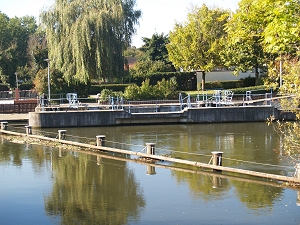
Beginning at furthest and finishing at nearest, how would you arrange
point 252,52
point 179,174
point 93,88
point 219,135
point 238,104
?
point 93,88 < point 252,52 < point 238,104 < point 219,135 < point 179,174

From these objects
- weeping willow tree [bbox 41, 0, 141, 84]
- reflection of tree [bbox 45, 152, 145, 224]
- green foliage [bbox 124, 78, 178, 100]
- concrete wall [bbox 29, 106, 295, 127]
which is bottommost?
reflection of tree [bbox 45, 152, 145, 224]

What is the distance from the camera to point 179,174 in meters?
17.6

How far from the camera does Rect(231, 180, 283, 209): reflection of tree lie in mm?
13852

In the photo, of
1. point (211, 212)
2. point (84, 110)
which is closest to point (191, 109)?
point (84, 110)

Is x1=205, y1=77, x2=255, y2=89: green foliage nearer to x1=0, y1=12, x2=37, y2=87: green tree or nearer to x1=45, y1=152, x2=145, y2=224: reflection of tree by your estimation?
x1=0, y1=12, x2=37, y2=87: green tree

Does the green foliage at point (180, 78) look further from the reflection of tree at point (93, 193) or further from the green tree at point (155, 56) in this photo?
the reflection of tree at point (93, 193)

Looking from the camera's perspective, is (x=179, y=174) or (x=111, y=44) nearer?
(x=179, y=174)

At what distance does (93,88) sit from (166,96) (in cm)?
1206

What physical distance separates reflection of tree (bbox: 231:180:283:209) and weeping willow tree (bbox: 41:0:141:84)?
25.5m

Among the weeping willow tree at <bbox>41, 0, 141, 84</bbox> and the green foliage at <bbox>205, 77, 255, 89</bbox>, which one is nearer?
the weeping willow tree at <bbox>41, 0, 141, 84</bbox>

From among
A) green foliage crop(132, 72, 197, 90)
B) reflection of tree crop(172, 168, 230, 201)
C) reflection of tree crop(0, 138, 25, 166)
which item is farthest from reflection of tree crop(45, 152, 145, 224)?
green foliage crop(132, 72, 197, 90)

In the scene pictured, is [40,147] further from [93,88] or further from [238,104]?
[93,88]

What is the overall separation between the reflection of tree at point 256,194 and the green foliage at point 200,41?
32.9 m

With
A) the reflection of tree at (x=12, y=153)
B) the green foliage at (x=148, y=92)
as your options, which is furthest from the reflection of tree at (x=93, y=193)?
the green foliage at (x=148, y=92)
